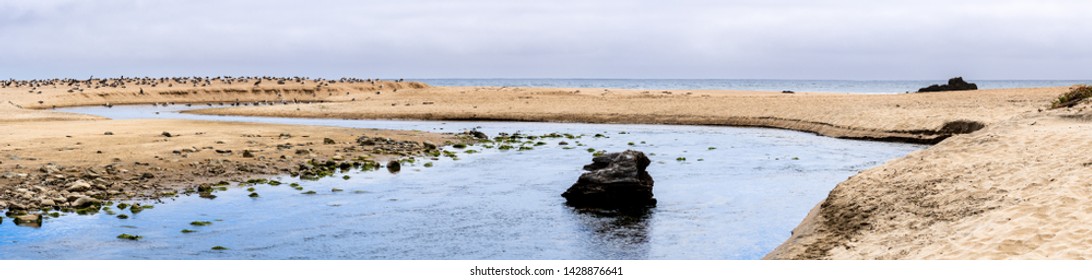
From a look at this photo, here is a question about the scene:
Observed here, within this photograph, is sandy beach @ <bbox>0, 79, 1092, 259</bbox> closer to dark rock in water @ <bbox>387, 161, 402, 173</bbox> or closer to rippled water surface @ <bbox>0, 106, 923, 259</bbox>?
rippled water surface @ <bbox>0, 106, 923, 259</bbox>

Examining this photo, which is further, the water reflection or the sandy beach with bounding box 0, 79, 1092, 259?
the water reflection

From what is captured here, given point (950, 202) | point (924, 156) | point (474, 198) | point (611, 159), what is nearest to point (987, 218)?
point (950, 202)

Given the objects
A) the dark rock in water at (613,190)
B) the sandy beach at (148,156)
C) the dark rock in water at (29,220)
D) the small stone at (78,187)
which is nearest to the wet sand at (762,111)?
the sandy beach at (148,156)

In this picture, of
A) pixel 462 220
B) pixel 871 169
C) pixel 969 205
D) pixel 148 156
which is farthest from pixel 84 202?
pixel 969 205

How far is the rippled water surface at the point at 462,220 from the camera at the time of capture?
14.9 metres

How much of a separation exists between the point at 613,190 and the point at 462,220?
3.56 m

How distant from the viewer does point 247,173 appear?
944 inches

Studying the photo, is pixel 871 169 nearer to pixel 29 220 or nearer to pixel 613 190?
pixel 613 190

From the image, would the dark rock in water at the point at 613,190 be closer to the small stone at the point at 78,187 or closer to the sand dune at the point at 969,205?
the sand dune at the point at 969,205

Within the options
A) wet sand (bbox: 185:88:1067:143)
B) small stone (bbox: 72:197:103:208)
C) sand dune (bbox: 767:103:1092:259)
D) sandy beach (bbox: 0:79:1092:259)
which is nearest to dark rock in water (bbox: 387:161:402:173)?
sandy beach (bbox: 0:79:1092:259)

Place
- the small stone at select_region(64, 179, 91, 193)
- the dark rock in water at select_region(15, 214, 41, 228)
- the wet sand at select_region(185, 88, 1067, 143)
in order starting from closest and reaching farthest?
1. the dark rock in water at select_region(15, 214, 41, 228)
2. the small stone at select_region(64, 179, 91, 193)
3. the wet sand at select_region(185, 88, 1067, 143)

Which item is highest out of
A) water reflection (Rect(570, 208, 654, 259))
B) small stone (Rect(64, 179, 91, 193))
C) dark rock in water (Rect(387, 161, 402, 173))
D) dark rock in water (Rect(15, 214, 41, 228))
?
small stone (Rect(64, 179, 91, 193))

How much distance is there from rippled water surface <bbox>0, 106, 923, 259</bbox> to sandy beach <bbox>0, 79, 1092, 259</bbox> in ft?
5.24

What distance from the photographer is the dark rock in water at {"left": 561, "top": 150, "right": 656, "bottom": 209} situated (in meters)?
19.7
